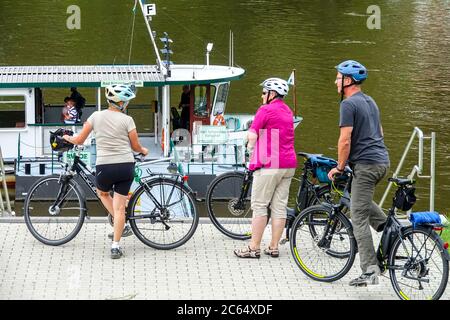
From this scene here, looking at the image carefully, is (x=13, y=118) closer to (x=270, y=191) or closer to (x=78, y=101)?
(x=78, y=101)

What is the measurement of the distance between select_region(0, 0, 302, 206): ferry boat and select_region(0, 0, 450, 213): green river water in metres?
3.76

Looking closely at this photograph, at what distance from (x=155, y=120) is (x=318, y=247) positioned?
12.6m

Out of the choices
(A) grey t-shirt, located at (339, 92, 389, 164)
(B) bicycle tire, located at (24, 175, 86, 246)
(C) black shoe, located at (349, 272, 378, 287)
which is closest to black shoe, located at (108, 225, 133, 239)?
(B) bicycle tire, located at (24, 175, 86, 246)

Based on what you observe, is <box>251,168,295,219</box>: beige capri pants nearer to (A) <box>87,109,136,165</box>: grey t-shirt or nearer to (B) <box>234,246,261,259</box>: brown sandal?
(B) <box>234,246,261,259</box>: brown sandal

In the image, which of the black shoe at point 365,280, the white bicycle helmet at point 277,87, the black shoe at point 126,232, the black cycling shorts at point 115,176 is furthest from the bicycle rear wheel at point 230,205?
the black shoe at point 365,280

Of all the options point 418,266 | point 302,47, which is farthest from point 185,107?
point 302,47

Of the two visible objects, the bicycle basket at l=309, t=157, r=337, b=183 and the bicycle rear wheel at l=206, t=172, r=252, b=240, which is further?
the bicycle rear wheel at l=206, t=172, r=252, b=240

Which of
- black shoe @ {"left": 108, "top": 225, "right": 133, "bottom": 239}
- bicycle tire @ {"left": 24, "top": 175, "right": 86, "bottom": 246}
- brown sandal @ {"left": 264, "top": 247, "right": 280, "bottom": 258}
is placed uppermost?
bicycle tire @ {"left": 24, "top": 175, "right": 86, "bottom": 246}

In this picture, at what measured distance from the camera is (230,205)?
11.2 meters

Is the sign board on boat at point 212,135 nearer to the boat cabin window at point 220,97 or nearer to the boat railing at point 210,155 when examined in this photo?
the boat railing at point 210,155

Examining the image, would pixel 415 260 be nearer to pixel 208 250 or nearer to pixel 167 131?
pixel 208 250

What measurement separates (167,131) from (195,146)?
25.7 inches

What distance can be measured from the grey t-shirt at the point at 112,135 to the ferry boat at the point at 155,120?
9229mm

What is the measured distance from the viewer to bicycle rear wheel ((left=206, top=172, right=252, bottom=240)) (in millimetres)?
11109
